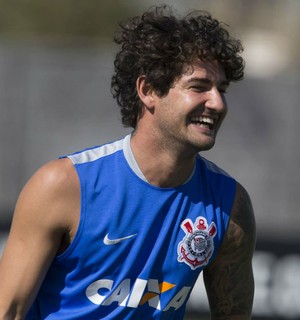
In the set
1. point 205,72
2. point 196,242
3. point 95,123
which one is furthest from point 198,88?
point 95,123

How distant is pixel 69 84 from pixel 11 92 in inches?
23.5

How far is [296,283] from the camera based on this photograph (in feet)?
31.2

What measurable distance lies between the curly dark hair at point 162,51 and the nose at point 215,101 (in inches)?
6.5

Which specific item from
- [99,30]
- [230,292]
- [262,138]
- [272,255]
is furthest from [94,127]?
[230,292]

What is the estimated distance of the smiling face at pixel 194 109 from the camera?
4.72 m

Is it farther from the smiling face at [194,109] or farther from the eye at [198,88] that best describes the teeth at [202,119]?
the eye at [198,88]

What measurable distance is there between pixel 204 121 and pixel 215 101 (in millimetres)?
97

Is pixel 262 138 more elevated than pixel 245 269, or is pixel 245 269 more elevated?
pixel 262 138

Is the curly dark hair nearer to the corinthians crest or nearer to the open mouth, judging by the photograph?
the open mouth

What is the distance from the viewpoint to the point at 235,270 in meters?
5.12

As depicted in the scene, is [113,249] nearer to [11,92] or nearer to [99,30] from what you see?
[11,92]

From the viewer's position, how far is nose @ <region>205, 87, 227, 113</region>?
15.5 ft

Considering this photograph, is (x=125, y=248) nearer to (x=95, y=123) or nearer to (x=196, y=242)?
(x=196, y=242)

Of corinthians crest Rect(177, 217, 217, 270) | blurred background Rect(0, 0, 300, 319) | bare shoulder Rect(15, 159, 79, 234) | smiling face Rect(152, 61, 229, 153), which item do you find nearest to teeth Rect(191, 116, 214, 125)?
smiling face Rect(152, 61, 229, 153)
